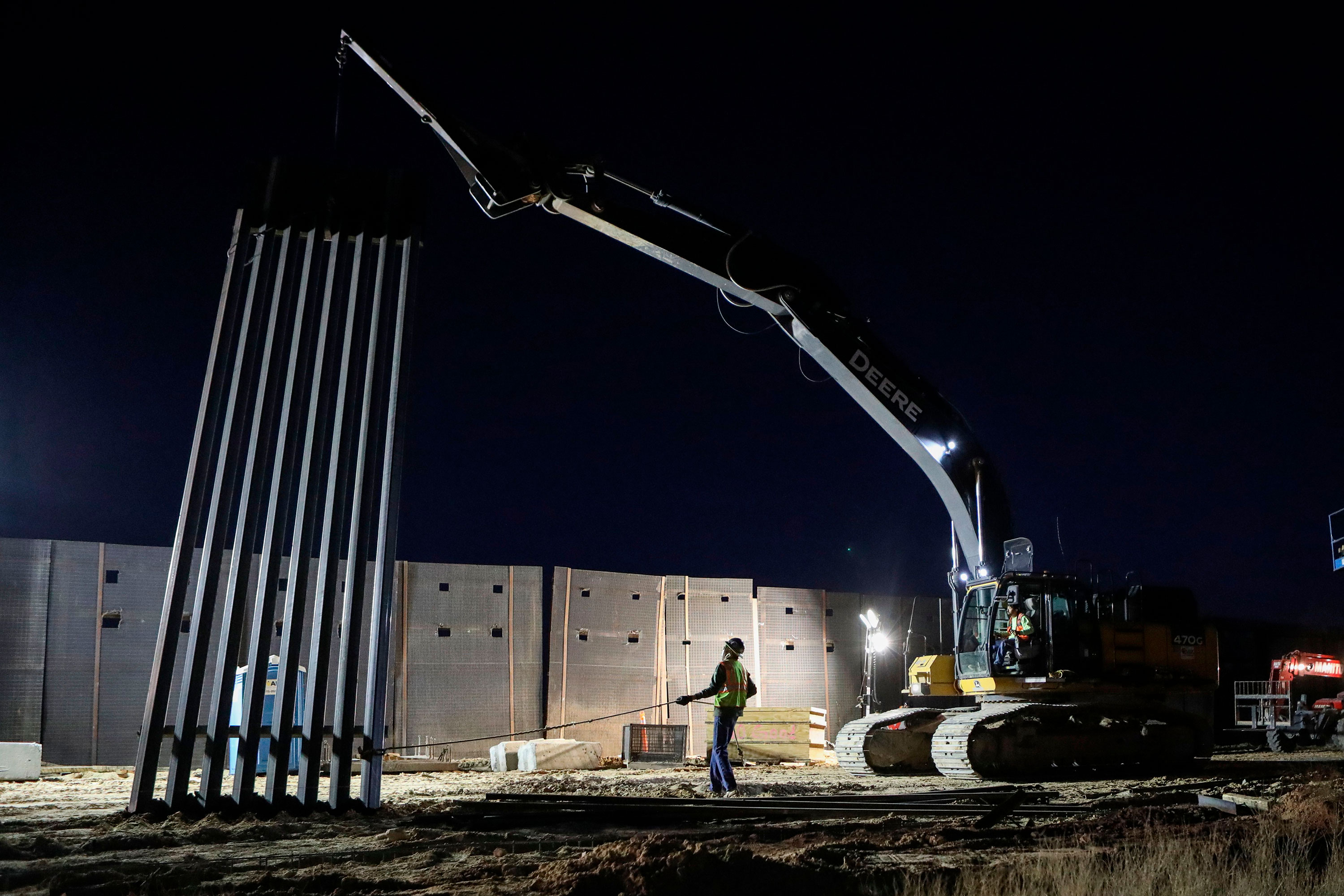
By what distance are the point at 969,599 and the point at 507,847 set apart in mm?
8565

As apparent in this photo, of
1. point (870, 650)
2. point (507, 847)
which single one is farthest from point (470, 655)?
point (507, 847)

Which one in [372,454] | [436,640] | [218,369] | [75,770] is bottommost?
[75,770]

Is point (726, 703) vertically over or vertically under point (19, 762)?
over

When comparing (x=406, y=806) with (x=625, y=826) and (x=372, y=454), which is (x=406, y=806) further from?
(x=372, y=454)

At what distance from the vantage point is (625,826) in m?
8.05

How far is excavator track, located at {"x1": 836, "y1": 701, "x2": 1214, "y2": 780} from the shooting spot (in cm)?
1316

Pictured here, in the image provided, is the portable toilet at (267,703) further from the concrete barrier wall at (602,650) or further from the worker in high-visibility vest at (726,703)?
the worker in high-visibility vest at (726,703)

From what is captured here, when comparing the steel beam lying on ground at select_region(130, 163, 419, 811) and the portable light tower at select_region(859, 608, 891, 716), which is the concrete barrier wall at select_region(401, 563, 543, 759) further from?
the steel beam lying on ground at select_region(130, 163, 419, 811)

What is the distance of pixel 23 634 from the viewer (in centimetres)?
1447

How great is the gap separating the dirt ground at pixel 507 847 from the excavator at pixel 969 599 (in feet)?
8.95

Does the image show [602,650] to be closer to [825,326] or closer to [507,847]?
[825,326]

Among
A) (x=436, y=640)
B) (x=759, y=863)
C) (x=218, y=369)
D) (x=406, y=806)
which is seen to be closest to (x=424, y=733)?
(x=436, y=640)

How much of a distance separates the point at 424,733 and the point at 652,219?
802cm

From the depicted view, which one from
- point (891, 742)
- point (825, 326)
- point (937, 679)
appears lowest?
point (891, 742)
